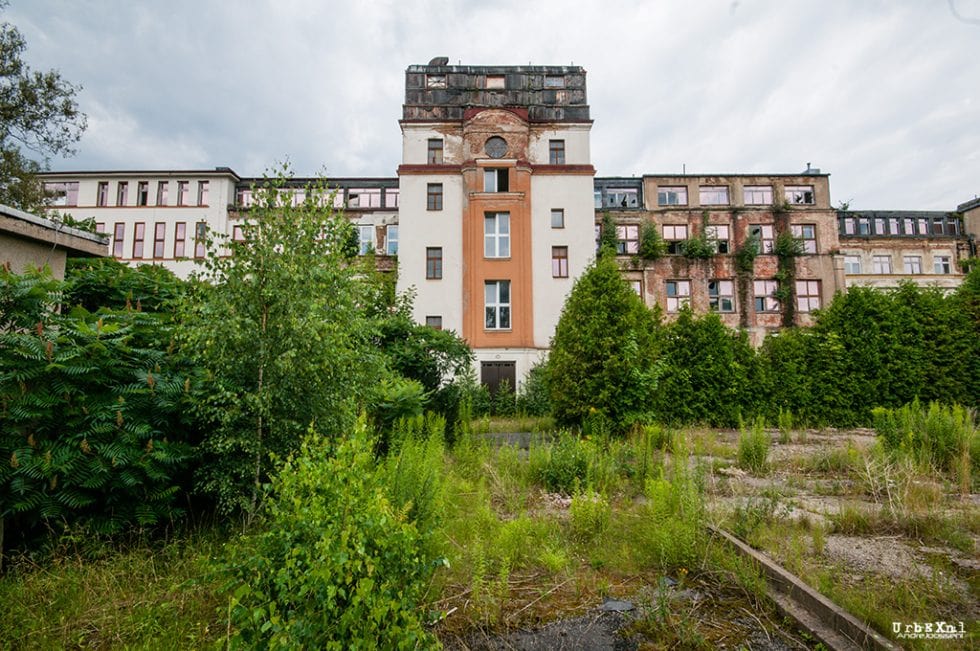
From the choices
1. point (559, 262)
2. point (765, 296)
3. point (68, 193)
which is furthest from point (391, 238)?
point (765, 296)

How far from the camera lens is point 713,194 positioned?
119 feet

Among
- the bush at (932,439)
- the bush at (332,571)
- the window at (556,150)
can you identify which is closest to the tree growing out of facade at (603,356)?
the bush at (932,439)

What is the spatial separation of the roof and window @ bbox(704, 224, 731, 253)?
35464 millimetres

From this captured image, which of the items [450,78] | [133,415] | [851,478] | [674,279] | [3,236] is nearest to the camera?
[133,415]

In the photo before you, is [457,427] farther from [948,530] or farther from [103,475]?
[948,530]

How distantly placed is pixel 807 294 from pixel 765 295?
9.61 feet

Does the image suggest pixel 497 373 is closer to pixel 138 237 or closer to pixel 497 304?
pixel 497 304

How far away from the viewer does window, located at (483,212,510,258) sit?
25.2m

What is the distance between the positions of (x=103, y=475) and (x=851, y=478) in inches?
369

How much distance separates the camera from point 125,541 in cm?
448

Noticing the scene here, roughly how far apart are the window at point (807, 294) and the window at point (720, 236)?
5.44 m

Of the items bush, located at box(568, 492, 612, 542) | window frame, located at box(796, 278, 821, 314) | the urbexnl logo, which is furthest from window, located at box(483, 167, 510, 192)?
the urbexnl logo

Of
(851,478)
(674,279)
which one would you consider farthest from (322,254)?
(674,279)

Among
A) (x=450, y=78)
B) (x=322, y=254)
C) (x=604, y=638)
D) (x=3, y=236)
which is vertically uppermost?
(x=450, y=78)
